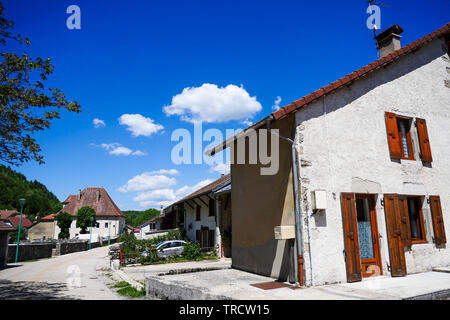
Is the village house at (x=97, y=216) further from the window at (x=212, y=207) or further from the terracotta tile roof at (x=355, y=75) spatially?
the terracotta tile roof at (x=355, y=75)

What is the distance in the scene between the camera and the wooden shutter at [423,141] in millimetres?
8509

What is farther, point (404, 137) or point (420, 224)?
point (404, 137)

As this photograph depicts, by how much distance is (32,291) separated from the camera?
356 inches

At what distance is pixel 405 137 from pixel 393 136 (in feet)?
3.17

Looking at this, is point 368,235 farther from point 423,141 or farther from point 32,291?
point 32,291

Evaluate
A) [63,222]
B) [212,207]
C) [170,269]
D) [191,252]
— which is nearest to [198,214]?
[212,207]

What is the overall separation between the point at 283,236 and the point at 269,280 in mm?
1534

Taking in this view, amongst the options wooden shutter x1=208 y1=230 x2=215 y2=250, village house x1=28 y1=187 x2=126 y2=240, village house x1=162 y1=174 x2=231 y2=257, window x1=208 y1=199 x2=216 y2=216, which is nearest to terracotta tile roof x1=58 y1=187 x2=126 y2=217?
Answer: village house x1=28 y1=187 x2=126 y2=240

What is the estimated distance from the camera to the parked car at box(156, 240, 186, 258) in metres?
18.0

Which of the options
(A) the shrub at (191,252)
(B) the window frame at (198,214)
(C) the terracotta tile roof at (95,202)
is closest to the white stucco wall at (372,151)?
(A) the shrub at (191,252)

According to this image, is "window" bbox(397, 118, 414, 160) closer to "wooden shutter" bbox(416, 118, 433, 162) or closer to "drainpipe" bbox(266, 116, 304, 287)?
"wooden shutter" bbox(416, 118, 433, 162)

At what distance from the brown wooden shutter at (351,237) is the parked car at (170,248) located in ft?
42.9

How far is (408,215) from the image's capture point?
8.03 meters
